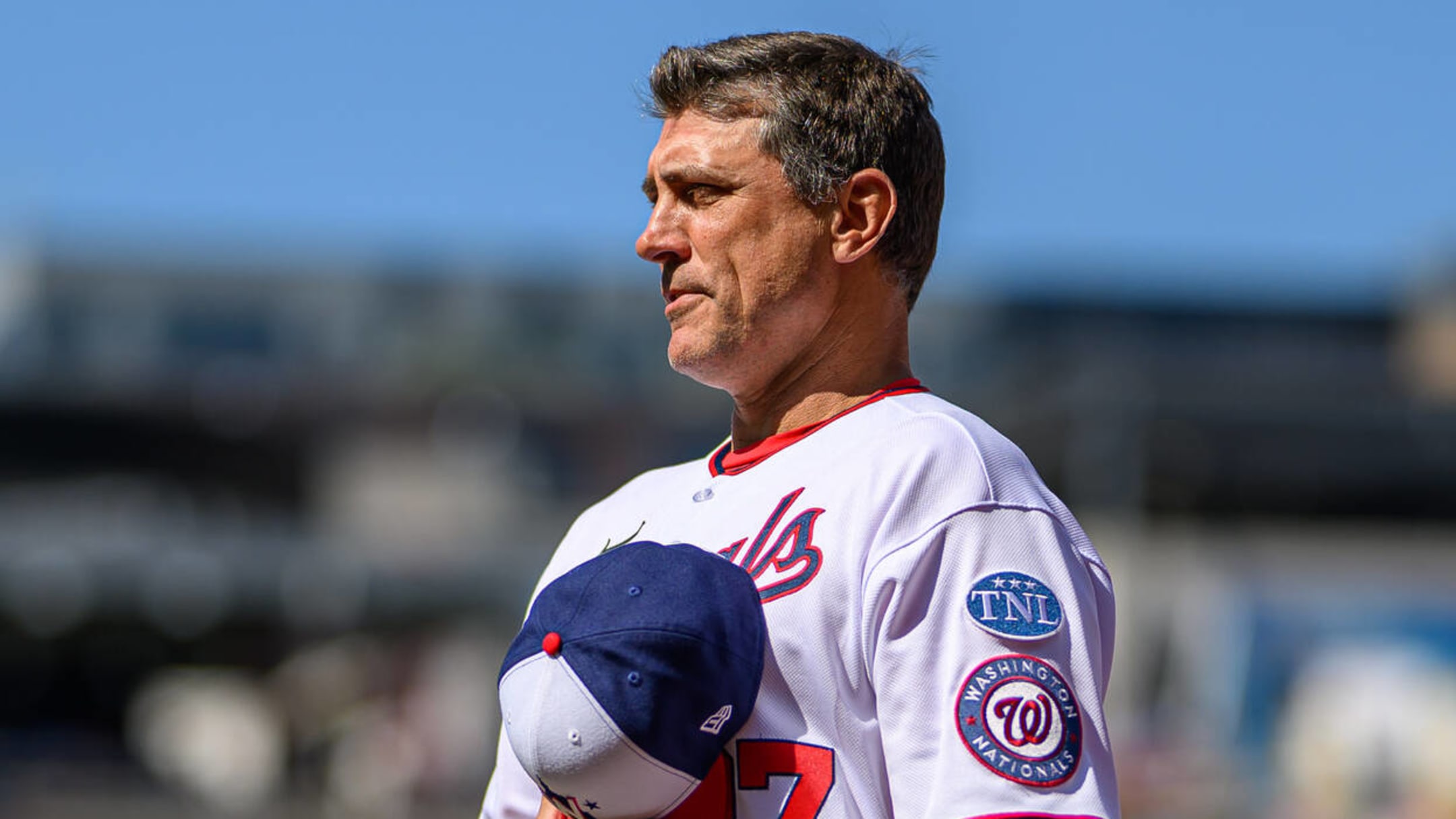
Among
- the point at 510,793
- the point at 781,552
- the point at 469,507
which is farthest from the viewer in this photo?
the point at 469,507

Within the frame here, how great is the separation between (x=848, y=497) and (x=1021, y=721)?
13.0 inches

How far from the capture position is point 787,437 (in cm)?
224

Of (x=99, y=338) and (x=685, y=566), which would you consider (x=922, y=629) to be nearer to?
(x=685, y=566)

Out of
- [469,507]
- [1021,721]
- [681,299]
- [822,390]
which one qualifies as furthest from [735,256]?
[469,507]

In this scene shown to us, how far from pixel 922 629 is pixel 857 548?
0.12m

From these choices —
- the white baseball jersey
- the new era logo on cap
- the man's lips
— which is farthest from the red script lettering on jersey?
the man's lips

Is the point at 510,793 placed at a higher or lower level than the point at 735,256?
lower

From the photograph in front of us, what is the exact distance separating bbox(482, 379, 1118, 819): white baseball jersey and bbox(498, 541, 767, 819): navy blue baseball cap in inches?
2.3

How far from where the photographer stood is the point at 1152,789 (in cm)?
1462

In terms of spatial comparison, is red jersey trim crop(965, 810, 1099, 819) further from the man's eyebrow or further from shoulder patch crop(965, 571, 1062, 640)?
the man's eyebrow

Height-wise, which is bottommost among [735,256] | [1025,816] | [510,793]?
[510,793]

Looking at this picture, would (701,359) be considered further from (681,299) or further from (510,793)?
(510,793)

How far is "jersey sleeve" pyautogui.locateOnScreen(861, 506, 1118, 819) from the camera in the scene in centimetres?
181

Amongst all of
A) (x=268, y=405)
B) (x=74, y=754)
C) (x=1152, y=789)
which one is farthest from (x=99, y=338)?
(x=1152, y=789)
